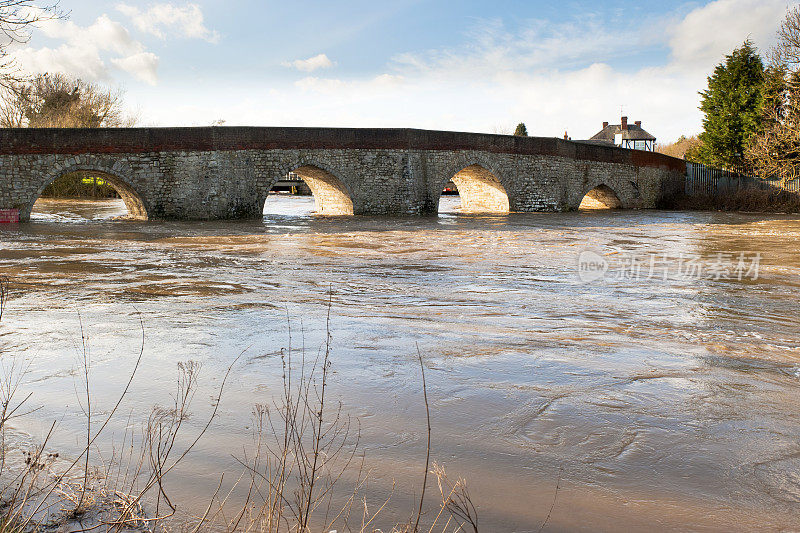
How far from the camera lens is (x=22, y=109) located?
32.4 metres

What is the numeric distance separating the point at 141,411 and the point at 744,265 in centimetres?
1042

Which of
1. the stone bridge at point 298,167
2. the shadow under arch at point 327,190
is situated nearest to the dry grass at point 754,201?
the stone bridge at point 298,167

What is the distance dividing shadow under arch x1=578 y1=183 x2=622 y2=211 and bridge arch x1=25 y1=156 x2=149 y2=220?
66.2 ft

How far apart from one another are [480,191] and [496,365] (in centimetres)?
2345

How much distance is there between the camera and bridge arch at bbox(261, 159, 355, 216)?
72.8ft

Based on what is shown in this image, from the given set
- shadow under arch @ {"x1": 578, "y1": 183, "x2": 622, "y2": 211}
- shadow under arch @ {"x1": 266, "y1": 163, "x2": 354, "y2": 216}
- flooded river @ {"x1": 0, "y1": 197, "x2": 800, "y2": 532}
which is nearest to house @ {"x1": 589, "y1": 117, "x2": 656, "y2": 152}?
shadow under arch @ {"x1": 578, "y1": 183, "x2": 622, "y2": 211}

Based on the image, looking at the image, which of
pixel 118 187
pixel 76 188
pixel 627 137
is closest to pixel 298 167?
pixel 118 187

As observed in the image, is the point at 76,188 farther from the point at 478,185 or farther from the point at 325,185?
the point at 478,185

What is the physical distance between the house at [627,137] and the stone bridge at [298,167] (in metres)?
35.2

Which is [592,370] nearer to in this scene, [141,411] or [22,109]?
[141,411]

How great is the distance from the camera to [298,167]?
2242cm

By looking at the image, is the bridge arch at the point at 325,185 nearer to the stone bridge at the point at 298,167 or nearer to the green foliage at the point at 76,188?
the stone bridge at the point at 298,167

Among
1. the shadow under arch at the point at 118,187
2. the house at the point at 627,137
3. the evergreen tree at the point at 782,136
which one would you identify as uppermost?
the house at the point at 627,137

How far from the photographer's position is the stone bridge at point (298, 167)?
1923 centimetres
